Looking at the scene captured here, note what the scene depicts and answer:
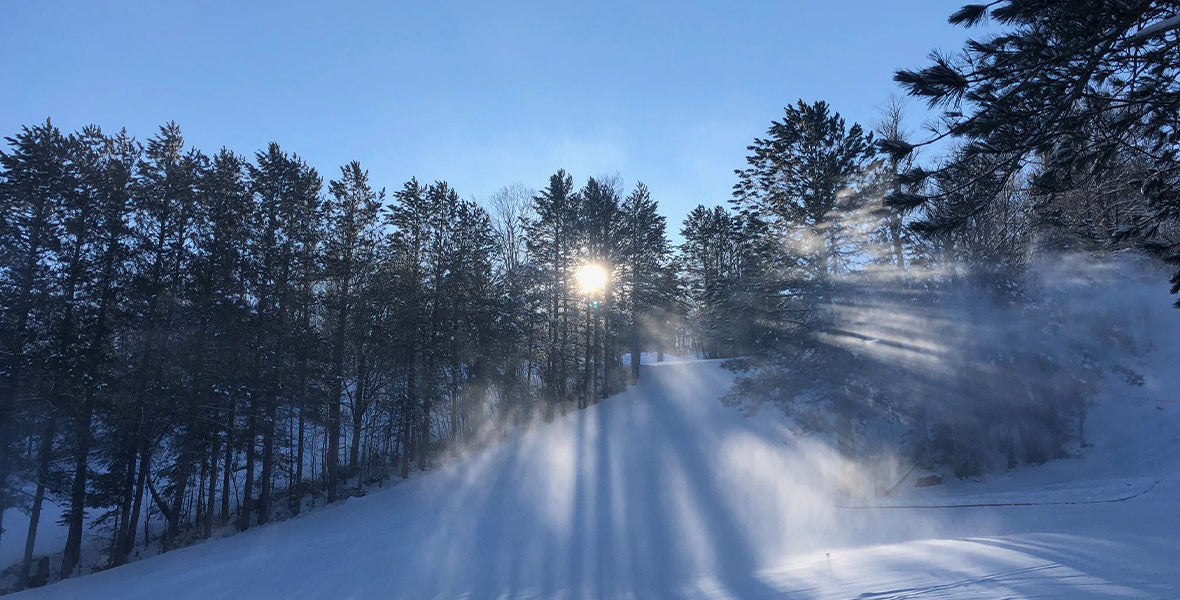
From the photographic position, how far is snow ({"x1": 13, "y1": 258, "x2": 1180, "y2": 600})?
24.1ft

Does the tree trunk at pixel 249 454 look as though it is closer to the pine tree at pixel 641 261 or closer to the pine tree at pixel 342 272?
the pine tree at pixel 342 272

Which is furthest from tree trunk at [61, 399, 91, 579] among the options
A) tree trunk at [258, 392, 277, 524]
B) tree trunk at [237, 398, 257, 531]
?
tree trunk at [258, 392, 277, 524]

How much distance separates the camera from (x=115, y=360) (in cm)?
1630

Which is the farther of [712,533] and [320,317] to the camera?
[320,317]

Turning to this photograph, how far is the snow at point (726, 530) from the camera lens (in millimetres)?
7344

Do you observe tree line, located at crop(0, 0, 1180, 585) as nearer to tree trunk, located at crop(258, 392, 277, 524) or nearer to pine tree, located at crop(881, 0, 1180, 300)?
tree trunk, located at crop(258, 392, 277, 524)

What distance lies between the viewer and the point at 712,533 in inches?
546

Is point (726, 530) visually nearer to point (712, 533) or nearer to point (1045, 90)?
point (712, 533)

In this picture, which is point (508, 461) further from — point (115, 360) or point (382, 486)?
point (115, 360)

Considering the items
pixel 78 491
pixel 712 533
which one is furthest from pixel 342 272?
pixel 712 533

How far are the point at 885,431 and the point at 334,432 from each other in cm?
2009

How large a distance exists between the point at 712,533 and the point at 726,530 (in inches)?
17.6

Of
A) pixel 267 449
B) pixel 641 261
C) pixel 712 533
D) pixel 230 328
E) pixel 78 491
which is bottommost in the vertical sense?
pixel 712 533

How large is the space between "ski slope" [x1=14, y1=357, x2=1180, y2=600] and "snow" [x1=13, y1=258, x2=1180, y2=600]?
0.07 metres
